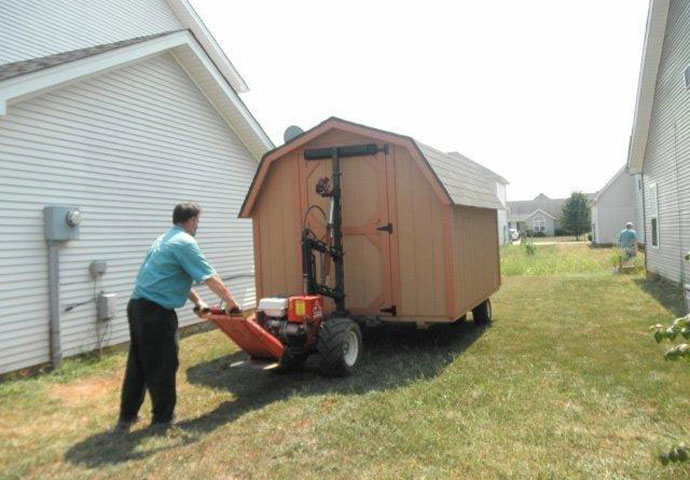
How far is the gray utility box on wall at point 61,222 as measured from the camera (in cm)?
726

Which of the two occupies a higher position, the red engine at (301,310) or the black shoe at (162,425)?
the red engine at (301,310)

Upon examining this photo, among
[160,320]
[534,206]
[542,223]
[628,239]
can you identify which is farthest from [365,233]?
[534,206]

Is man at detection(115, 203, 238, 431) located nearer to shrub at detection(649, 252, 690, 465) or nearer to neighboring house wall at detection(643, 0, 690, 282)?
shrub at detection(649, 252, 690, 465)

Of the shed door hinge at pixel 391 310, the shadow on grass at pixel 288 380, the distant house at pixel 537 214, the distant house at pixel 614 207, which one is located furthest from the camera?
the distant house at pixel 537 214

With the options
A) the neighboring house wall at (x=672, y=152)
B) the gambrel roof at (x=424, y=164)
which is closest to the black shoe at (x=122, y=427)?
the gambrel roof at (x=424, y=164)

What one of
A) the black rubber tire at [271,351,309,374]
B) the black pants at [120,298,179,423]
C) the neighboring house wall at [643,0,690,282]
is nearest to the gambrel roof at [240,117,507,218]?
the black rubber tire at [271,351,309,374]

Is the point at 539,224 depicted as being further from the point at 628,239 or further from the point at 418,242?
the point at 418,242

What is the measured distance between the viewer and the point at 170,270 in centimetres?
505

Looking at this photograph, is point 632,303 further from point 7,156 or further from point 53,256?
point 7,156

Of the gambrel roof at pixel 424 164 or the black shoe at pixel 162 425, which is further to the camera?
the gambrel roof at pixel 424 164

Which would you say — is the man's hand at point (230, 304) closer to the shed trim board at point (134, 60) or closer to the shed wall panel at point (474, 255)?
the shed wall panel at point (474, 255)

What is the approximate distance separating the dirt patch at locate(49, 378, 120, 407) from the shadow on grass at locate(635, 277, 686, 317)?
9135 millimetres

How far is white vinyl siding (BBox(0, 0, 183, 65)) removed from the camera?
8.93m

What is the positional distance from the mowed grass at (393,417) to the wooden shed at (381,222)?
84cm
